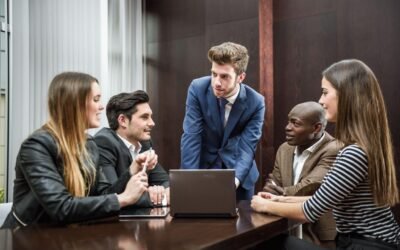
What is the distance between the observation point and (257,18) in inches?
145

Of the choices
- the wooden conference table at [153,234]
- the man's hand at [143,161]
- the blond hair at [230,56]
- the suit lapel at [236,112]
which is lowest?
the wooden conference table at [153,234]

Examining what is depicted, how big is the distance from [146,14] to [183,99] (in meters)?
0.95

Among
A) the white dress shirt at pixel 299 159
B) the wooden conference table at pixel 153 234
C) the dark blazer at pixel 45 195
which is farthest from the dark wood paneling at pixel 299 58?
the dark blazer at pixel 45 195

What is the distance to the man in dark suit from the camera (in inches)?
76.9

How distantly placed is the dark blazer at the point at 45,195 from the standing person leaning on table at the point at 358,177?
601mm

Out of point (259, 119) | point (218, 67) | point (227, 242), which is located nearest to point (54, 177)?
point (227, 242)

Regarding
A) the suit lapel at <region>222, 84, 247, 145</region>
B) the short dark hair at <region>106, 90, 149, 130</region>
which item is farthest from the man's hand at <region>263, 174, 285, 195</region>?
the short dark hair at <region>106, 90, 149, 130</region>

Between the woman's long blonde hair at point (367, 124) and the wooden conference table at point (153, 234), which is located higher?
the woman's long blonde hair at point (367, 124)

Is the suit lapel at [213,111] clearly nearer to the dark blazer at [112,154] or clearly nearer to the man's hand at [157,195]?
the dark blazer at [112,154]

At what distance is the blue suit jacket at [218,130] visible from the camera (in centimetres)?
245

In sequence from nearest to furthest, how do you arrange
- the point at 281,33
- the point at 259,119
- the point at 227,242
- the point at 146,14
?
the point at 227,242 → the point at 259,119 → the point at 281,33 → the point at 146,14

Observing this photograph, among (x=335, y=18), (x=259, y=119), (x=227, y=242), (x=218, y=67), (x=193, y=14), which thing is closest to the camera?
(x=227, y=242)

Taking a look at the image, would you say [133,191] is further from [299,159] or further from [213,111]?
[299,159]

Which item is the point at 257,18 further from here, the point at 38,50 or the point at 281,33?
the point at 38,50
